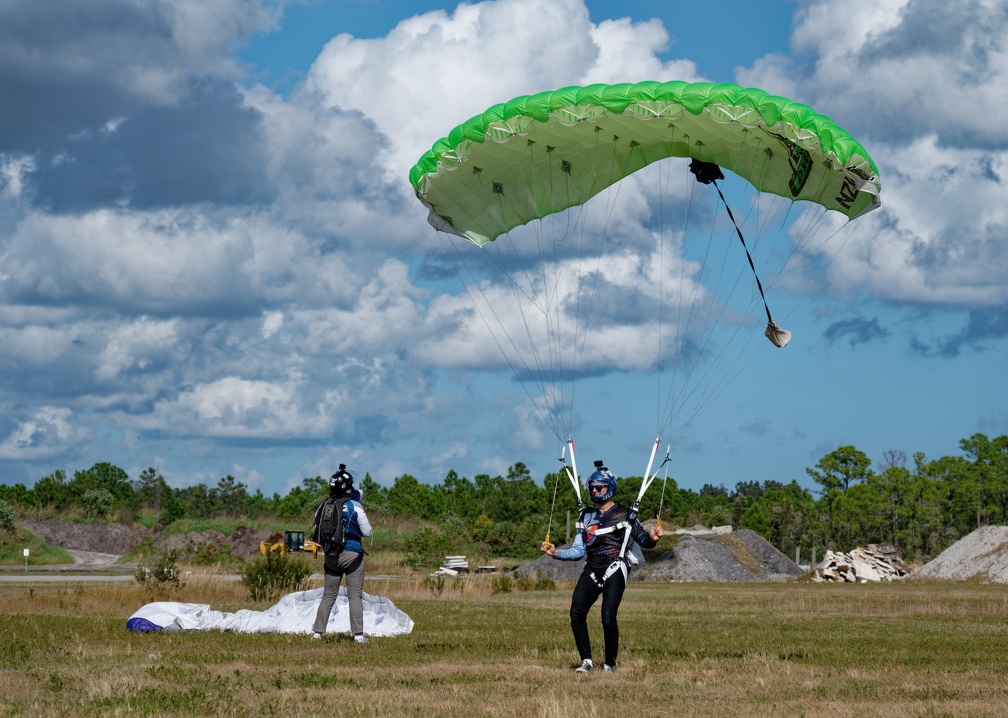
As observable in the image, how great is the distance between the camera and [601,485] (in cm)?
1297

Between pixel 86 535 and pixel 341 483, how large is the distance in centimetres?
5110

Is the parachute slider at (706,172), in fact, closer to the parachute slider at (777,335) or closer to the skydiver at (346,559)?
the parachute slider at (777,335)

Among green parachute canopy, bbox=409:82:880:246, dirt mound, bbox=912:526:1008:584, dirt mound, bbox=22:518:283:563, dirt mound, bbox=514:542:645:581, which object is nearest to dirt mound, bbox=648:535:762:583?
dirt mound, bbox=514:542:645:581

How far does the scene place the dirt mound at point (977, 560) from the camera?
134 feet

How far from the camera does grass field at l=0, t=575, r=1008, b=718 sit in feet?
32.9

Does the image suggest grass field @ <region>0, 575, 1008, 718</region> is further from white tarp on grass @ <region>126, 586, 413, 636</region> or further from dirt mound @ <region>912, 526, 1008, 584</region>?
dirt mound @ <region>912, 526, 1008, 584</region>

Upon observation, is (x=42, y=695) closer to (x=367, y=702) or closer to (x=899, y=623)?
(x=367, y=702)

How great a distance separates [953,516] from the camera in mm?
93562

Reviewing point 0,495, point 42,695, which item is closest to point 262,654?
point 42,695

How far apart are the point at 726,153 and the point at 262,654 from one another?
30.8 feet

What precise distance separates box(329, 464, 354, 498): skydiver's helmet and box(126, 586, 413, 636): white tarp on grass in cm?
192

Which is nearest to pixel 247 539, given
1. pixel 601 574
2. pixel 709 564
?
pixel 709 564

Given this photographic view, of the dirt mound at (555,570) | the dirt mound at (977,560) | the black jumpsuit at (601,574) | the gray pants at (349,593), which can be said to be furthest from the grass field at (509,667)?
the dirt mound at (977,560)

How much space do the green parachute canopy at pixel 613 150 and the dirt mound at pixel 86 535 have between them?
4690 cm
